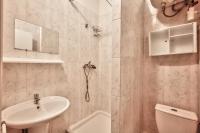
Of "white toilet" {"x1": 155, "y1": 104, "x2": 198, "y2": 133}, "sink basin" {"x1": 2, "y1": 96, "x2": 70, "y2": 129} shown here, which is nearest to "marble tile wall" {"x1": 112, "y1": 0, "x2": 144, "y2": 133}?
"white toilet" {"x1": 155, "y1": 104, "x2": 198, "y2": 133}

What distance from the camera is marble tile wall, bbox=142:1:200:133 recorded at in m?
1.49

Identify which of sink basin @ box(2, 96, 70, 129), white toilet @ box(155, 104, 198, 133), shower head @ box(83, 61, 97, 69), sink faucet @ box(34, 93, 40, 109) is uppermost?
shower head @ box(83, 61, 97, 69)

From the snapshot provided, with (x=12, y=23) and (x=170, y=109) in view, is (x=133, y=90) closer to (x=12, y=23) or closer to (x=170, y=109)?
(x=170, y=109)

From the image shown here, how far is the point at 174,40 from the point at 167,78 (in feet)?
1.76

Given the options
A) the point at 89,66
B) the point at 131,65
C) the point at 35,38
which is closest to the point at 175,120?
the point at 131,65

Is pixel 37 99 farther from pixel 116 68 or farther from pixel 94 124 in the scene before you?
pixel 94 124

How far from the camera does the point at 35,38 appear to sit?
1.40 metres

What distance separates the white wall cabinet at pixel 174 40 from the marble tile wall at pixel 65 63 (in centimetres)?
79

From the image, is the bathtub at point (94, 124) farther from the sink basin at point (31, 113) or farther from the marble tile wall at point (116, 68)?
the marble tile wall at point (116, 68)

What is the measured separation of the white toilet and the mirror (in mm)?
1594

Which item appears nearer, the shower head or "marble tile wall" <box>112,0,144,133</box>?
"marble tile wall" <box>112,0,144,133</box>

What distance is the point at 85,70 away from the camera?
2062 mm

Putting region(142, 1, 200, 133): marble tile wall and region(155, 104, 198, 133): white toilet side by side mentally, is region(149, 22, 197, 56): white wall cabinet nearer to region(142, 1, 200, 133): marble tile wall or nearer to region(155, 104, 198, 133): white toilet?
region(142, 1, 200, 133): marble tile wall

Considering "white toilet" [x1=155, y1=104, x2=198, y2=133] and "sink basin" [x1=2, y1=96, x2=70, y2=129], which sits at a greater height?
"sink basin" [x1=2, y1=96, x2=70, y2=129]
